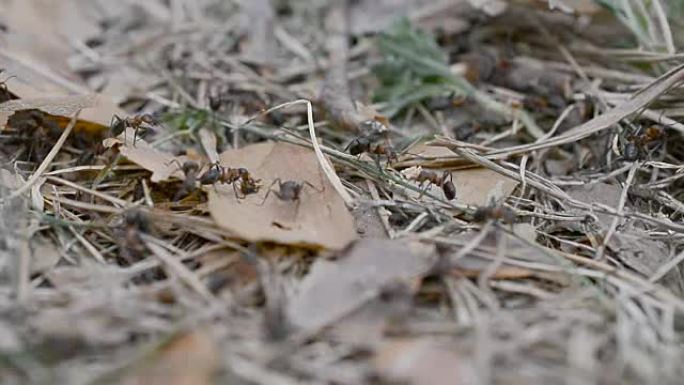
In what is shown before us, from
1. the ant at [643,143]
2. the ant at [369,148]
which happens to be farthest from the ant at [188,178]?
the ant at [643,143]

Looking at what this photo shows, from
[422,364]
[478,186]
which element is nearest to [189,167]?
[478,186]

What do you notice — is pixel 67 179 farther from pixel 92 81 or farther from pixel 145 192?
pixel 92 81

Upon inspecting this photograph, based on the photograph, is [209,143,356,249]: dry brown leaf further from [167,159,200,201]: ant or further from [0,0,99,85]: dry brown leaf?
[0,0,99,85]: dry brown leaf

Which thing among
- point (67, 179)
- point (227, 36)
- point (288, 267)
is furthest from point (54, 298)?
point (227, 36)

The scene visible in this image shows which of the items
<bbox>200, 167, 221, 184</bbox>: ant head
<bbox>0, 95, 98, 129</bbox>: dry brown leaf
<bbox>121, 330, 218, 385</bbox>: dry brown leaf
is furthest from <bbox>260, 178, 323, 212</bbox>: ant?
<bbox>0, 95, 98, 129</bbox>: dry brown leaf

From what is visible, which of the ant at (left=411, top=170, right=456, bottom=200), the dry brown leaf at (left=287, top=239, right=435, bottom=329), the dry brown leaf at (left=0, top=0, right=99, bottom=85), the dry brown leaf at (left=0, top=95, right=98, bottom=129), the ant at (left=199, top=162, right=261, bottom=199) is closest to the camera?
the dry brown leaf at (left=287, top=239, right=435, bottom=329)
